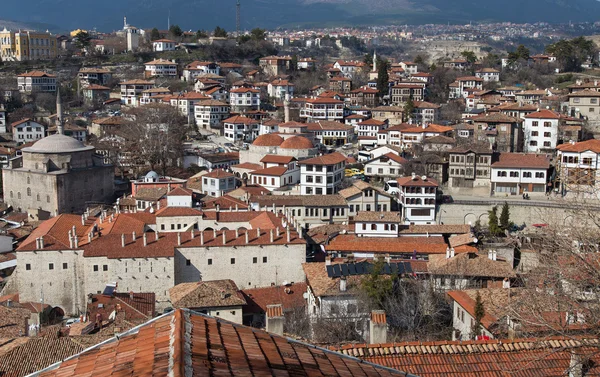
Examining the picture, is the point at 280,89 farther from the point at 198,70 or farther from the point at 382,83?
the point at 382,83

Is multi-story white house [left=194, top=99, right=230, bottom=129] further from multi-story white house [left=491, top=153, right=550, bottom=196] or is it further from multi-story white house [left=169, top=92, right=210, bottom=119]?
multi-story white house [left=491, top=153, right=550, bottom=196]

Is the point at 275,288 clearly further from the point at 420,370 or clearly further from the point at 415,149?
the point at 415,149

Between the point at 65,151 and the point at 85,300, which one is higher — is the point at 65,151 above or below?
above

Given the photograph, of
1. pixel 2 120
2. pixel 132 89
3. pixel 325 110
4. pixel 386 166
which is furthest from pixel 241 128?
pixel 2 120

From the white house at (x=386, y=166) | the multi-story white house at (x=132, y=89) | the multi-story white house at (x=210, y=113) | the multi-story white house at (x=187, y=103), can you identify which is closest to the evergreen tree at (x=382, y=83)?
the multi-story white house at (x=210, y=113)

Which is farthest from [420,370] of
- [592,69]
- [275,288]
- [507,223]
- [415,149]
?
[592,69]

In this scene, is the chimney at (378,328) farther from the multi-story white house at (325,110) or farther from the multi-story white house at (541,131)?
the multi-story white house at (325,110)

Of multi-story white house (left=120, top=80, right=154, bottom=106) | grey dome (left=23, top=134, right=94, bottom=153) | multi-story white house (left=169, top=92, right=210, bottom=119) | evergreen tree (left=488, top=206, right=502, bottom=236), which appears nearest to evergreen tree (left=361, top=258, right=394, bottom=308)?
evergreen tree (left=488, top=206, right=502, bottom=236)
